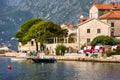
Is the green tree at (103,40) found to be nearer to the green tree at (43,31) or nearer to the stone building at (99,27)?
the stone building at (99,27)

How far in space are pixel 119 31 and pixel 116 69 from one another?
45.4 metres

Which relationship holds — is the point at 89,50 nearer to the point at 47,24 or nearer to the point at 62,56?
the point at 62,56

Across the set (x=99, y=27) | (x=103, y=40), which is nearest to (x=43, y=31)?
(x=99, y=27)

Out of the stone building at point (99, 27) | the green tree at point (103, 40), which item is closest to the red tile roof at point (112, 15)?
the stone building at point (99, 27)

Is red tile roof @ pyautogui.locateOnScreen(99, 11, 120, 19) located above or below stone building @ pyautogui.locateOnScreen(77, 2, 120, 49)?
above

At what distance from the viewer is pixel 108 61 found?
348ft

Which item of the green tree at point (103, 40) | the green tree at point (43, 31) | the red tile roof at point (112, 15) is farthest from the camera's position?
the green tree at point (43, 31)

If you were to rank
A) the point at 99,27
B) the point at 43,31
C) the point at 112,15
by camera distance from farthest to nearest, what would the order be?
1. the point at 43,31
2. the point at 112,15
3. the point at 99,27

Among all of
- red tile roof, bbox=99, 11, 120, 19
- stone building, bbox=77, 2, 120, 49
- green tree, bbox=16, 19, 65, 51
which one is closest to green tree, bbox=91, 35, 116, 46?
stone building, bbox=77, 2, 120, 49

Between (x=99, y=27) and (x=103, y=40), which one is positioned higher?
(x=99, y=27)

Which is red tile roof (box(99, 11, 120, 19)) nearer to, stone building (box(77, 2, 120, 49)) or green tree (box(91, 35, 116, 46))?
stone building (box(77, 2, 120, 49))

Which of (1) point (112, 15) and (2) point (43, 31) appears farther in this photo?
(2) point (43, 31)

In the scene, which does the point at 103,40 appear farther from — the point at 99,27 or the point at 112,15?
the point at 112,15

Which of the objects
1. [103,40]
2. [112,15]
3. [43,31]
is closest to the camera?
[103,40]
